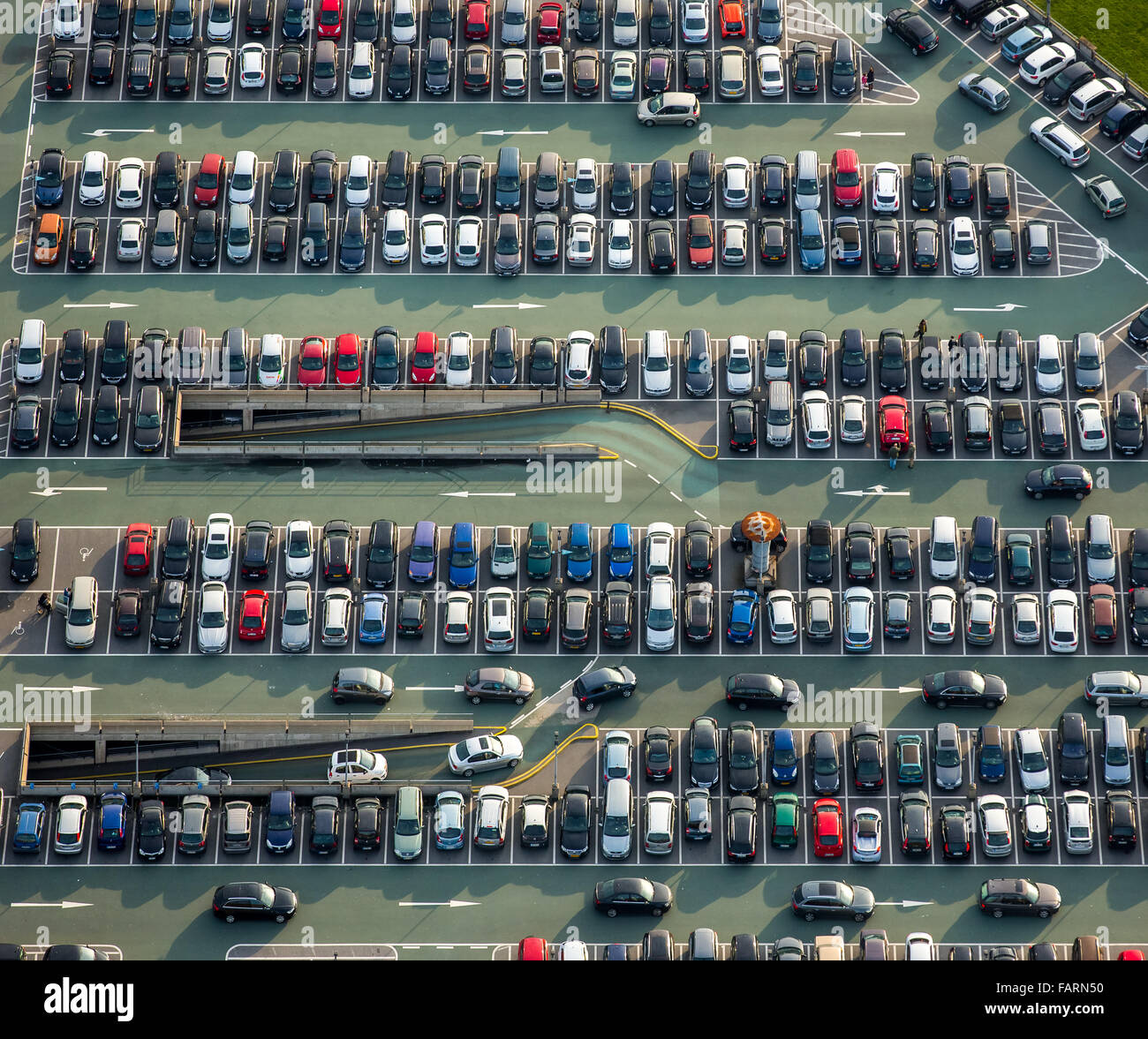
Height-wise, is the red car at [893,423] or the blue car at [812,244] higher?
the blue car at [812,244]

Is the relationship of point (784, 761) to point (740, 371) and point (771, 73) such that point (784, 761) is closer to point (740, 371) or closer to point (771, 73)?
point (740, 371)

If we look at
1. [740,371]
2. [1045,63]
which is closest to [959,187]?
[1045,63]

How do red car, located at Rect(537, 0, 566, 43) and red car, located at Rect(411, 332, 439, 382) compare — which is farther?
red car, located at Rect(537, 0, 566, 43)

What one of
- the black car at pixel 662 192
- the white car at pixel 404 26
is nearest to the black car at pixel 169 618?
the black car at pixel 662 192

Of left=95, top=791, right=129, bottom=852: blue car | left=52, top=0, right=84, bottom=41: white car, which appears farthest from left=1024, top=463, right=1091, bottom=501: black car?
left=52, top=0, right=84, bottom=41: white car

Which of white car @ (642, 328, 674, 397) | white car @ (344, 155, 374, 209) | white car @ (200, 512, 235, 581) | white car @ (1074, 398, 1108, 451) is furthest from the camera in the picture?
white car @ (344, 155, 374, 209)

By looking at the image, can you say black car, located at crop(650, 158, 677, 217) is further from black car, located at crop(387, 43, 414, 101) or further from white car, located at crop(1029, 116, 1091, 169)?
white car, located at crop(1029, 116, 1091, 169)

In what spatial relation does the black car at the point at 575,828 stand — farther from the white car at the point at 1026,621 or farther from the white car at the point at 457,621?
the white car at the point at 1026,621
